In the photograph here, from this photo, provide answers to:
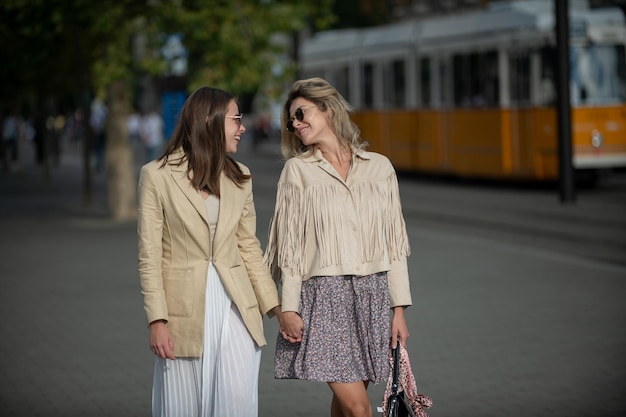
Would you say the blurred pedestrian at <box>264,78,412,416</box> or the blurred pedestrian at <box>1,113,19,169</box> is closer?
the blurred pedestrian at <box>264,78,412,416</box>

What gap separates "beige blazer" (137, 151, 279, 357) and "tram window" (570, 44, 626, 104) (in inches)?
851

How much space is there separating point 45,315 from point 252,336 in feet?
22.2

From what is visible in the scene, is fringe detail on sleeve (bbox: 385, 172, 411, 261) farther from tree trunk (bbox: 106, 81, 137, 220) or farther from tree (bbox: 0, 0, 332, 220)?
tree trunk (bbox: 106, 81, 137, 220)

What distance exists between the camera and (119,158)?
71.9 ft

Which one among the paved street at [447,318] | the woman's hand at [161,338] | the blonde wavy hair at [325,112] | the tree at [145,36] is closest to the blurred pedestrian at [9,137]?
the tree at [145,36]

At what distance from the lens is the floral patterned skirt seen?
5.34 m

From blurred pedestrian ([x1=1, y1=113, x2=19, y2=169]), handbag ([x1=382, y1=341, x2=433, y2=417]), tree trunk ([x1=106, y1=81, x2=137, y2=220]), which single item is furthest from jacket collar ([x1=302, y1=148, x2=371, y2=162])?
blurred pedestrian ([x1=1, y1=113, x2=19, y2=169])

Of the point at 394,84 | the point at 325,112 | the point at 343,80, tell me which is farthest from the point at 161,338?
the point at 343,80

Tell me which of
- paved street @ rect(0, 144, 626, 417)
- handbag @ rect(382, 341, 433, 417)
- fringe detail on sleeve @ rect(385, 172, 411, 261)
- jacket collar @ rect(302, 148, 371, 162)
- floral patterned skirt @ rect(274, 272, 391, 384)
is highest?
jacket collar @ rect(302, 148, 371, 162)

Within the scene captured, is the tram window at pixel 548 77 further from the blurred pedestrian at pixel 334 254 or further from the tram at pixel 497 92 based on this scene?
the blurred pedestrian at pixel 334 254

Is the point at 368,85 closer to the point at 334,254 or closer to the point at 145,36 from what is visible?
the point at 145,36

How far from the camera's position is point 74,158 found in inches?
2188

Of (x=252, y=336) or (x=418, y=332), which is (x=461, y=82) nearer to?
(x=418, y=332)

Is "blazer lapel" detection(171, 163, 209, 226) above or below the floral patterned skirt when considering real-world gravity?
above
